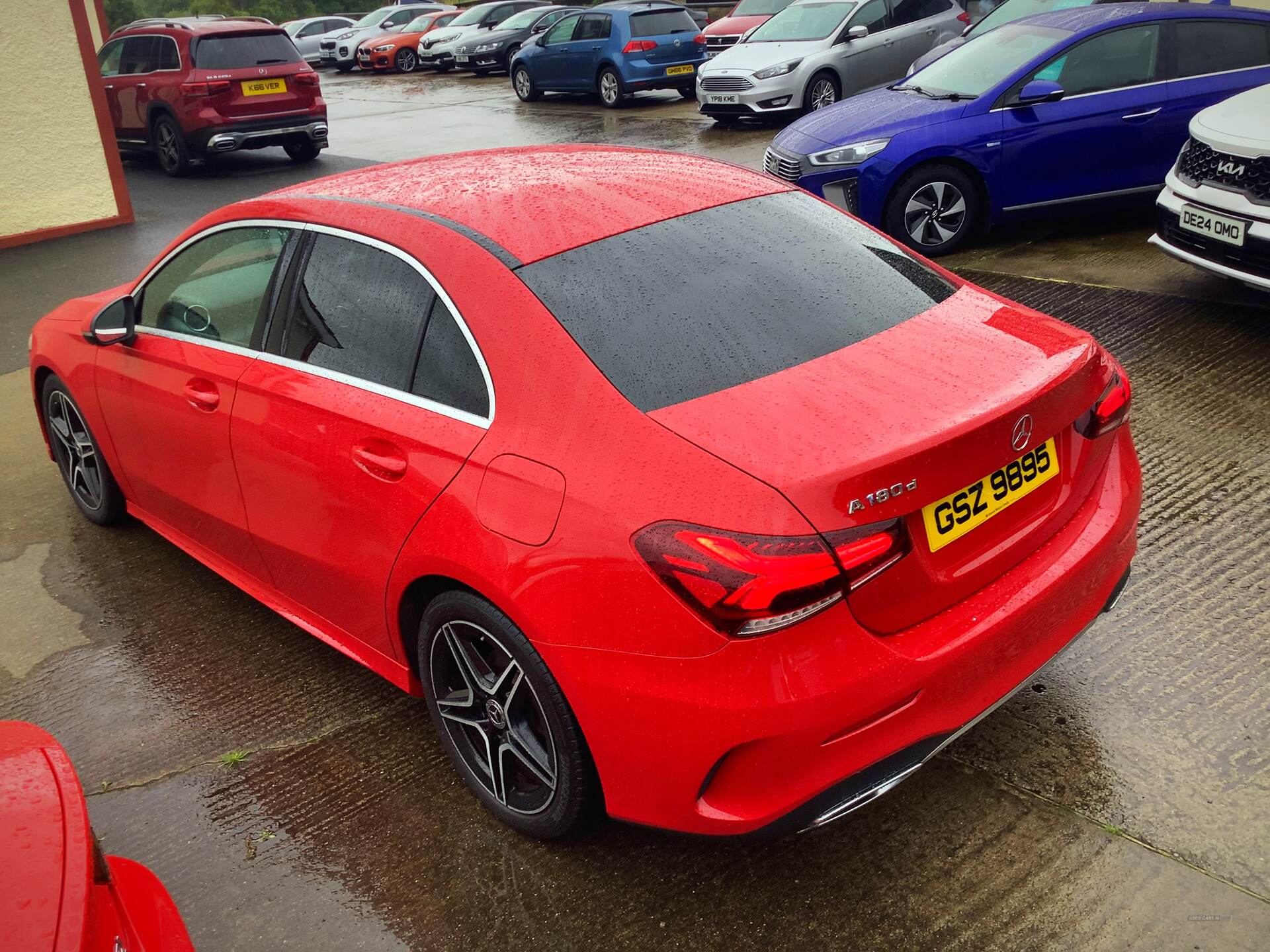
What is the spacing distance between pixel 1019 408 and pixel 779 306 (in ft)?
2.21

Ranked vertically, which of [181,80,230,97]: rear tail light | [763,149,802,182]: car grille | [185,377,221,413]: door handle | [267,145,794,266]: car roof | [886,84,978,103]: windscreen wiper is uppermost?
[267,145,794,266]: car roof

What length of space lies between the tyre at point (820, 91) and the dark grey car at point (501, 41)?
12758mm

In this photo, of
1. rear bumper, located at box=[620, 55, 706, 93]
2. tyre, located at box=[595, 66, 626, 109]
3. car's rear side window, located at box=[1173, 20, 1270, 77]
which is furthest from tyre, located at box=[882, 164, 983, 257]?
tyre, located at box=[595, 66, 626, 109]

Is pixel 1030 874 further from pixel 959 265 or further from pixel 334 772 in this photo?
pixel 959 265

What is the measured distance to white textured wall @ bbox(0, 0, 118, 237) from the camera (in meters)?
10.7

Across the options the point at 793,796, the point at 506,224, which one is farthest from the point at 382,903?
the point at 506,224

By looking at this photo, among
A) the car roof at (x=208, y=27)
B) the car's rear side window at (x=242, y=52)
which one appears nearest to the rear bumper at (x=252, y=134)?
the car's rear side window at (x=242, y=52)

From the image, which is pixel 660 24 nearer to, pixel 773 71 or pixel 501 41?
pixel 773 71

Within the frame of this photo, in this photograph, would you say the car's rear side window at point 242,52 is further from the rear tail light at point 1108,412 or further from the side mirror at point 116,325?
the rear tail light at point 1108,412

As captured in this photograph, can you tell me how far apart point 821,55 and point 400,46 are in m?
18.8

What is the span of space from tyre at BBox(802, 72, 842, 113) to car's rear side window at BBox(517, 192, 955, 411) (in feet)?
39.4

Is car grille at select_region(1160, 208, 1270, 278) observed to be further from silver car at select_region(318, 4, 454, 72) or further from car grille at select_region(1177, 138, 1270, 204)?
silver car at select_region(318, 4, 454, 72)

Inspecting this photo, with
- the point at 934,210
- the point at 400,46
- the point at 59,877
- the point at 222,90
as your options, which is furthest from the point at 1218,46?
the point at 400,46

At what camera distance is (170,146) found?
48.1 feet
